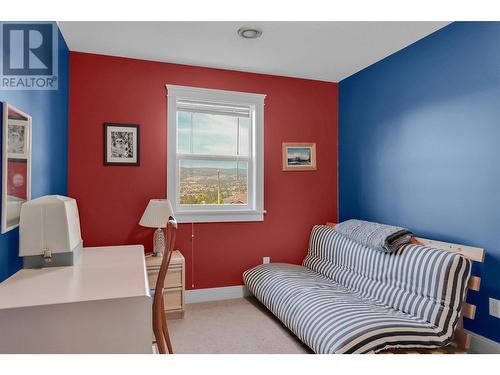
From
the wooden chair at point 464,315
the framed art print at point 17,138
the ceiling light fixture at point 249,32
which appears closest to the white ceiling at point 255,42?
the ceiling light fixture at point 249,32

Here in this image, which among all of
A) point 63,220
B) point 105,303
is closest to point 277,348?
point 105,303

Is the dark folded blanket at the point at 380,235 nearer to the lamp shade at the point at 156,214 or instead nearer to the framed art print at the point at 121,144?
the lamp shade at the point at 156,214

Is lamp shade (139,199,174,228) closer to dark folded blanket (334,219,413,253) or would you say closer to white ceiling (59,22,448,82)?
white ceiling (59,22,448,82)

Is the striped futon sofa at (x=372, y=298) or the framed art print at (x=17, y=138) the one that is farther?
the striped futon sofa at (x=372, y=298)

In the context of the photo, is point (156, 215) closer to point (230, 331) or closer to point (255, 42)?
point (230, 331)

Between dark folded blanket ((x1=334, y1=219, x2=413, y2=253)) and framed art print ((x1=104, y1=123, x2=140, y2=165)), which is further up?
framed art print ((x1=104, y1=123, x2=140, y2=165))

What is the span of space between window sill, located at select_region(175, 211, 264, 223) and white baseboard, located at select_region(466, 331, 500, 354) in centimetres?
216

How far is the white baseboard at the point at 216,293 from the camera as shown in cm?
344

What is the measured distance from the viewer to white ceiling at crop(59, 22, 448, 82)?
8.60ft

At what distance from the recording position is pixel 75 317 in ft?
4.32

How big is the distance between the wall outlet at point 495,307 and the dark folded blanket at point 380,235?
0.68 m

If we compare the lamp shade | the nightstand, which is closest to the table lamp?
the lamp shade
